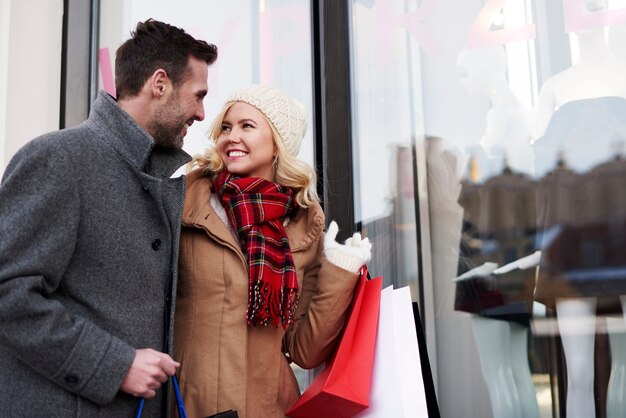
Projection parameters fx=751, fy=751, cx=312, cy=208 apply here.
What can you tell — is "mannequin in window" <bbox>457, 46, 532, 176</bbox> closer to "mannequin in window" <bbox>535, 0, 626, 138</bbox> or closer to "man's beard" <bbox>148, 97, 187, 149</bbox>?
"mannequin in window" <bbox>535, 0, 626, 138</bbox>

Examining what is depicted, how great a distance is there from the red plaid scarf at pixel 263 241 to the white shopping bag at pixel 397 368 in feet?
0.93

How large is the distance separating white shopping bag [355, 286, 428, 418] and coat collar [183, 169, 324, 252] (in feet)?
1.15

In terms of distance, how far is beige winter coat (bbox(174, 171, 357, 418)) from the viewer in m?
2.09

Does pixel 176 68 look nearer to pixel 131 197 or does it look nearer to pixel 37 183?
pixel 131 197

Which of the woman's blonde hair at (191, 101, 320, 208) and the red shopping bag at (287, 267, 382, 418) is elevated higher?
the woman's blonde hair at (191, 101, 320, 208)

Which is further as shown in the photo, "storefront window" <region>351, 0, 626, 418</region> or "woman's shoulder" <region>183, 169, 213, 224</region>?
"storefront window" <region>351, 0, 626, 418</region>

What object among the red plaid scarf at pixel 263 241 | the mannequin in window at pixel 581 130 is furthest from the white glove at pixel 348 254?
the mannequin in window at pixel 581 130

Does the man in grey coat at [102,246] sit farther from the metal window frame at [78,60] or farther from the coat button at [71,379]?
the metal window frame at [78,60]

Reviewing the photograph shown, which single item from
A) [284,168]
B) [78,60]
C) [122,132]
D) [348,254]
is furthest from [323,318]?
[78,60]

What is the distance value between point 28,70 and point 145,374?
2.57m

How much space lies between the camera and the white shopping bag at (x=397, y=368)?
77.0 inches

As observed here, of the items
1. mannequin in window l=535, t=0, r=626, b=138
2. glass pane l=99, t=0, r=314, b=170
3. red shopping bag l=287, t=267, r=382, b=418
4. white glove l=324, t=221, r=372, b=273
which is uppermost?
glass pane l=99, t=0, r=314, b=170

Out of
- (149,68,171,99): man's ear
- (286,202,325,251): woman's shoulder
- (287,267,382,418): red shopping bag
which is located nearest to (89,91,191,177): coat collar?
(149,68,171,99): man's ear

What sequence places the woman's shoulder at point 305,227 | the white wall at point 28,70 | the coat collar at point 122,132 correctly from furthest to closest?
the white wall at point 28,70 → the woman's shoulder at point 305,227 → the coat collar at point 122,132
